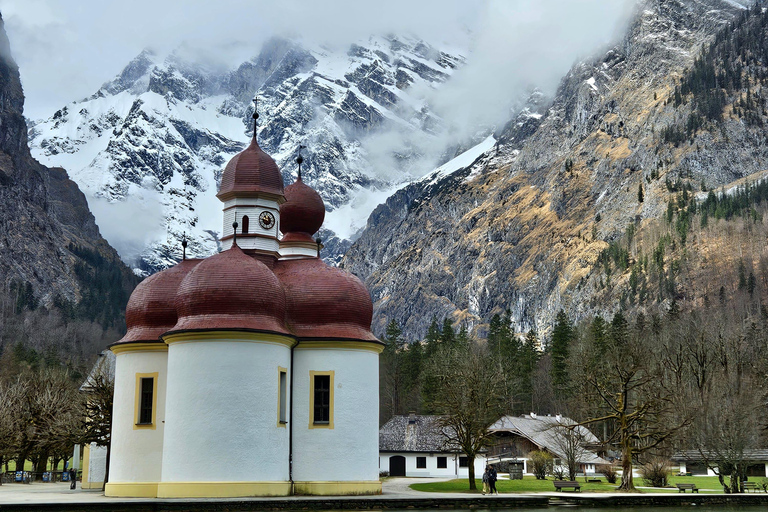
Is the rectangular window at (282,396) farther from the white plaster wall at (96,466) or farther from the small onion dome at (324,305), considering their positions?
the white plaster wall at (96,466)

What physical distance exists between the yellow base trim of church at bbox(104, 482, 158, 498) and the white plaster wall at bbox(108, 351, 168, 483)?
1.20 feet

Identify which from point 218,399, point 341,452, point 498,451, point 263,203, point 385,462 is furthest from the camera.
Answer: point 498,451

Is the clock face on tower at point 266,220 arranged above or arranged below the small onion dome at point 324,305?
above

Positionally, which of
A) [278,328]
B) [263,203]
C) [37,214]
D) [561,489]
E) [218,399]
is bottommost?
[561,489]

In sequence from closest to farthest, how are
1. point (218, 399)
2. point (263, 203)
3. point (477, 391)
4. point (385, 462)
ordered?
1. point (218, 399)
2. point (263, 203)
3. point (477, 391)
4. point (385, 462)

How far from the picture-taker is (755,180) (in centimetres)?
17800

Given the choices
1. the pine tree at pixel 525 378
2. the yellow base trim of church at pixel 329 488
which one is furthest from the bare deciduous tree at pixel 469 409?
the pine tree at pixel 525 378

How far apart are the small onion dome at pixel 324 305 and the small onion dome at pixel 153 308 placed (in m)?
4.95

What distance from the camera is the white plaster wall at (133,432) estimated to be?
3684 cm

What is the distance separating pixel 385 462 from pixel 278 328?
34.8 metres

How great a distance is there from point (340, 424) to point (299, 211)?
41.7 feet

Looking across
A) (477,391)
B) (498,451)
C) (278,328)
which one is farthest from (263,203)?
(498,451)

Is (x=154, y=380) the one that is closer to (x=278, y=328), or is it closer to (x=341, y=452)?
(x=278, y=328)

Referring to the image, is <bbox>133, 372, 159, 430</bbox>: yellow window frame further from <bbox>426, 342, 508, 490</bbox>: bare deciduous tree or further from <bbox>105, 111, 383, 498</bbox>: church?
<bbox>426, 342, 508, 490</bbox>: bare deciduous tree
